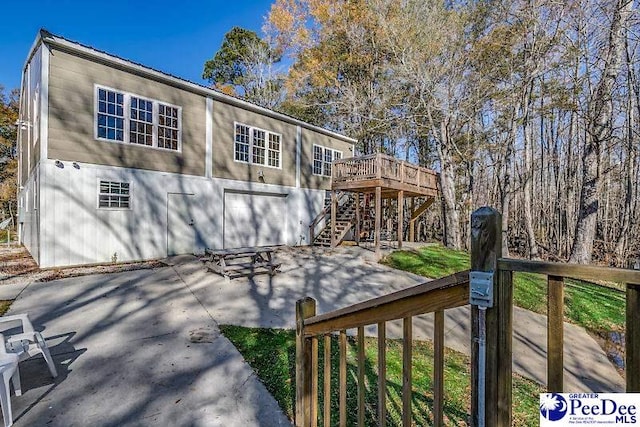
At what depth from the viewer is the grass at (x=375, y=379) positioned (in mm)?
2875

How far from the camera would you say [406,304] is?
1.44 m

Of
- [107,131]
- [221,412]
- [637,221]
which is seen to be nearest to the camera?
[221,412]

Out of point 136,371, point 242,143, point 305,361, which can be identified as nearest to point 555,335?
point 305,361

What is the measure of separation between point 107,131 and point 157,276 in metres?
4.67

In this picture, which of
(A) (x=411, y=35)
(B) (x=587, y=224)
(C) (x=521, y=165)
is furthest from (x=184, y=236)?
(C) (x=521, y=165)

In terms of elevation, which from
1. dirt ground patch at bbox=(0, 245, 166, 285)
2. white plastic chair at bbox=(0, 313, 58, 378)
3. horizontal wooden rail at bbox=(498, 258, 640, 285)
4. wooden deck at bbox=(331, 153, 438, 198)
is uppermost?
wooden deck at bbox=(331, 153, 438, 198)

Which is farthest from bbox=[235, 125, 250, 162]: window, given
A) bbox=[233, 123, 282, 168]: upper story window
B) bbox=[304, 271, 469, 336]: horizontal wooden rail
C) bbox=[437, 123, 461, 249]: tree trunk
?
bbox=[304, 271, 469, 336]: horizontal wooden rail

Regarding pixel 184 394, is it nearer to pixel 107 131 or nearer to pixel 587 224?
pixel 107 131

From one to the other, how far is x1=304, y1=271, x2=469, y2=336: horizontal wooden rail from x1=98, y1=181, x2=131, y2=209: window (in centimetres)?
915

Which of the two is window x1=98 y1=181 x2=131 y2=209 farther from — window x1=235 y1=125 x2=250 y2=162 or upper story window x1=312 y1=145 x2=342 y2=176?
upper story window x1=312 y1=145 x2=342 y2=176

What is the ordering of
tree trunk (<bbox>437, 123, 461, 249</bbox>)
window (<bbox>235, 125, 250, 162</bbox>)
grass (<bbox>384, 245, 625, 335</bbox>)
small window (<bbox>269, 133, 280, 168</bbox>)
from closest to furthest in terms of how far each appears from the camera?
grass (<bbox>384, 245, 625, 335</bbox>) < window (<bbox>235, 125, 250, 162</bbox>) < small window (<bbox>269, 133, 280, 168</bbox>) < tree trunk (<bbox>437, 123, 461, 249</bbox>)

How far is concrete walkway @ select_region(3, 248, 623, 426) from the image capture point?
2732 mm

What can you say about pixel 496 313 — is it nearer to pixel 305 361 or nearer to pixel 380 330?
pixel 380 330

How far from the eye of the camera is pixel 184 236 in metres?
10.5
